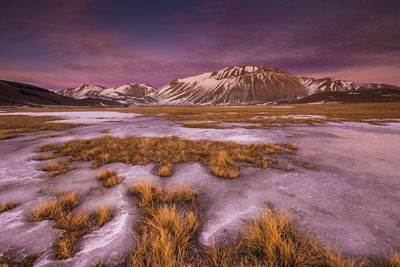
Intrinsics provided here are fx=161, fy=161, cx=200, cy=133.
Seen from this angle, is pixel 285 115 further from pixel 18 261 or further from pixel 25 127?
pixel 25 127

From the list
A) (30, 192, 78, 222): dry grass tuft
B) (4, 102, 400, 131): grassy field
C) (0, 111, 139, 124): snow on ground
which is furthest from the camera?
(0, 111, 139, 124): snow on ground

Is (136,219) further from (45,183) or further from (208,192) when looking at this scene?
(45,183)

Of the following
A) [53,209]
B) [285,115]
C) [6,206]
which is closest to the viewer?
[53,209]

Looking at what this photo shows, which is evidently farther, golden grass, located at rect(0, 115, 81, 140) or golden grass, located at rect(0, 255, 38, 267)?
golden grass, located at rect(0, 115, 81, 140)

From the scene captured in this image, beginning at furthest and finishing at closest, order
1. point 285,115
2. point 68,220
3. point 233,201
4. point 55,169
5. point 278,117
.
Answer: point 285,115 < point 278,117 < point 55,169 < point 233,201 < point 68,220

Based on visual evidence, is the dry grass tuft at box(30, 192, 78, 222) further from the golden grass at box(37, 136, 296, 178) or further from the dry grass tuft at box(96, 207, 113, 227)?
the golden grass at box(37, 136, 296, 178)

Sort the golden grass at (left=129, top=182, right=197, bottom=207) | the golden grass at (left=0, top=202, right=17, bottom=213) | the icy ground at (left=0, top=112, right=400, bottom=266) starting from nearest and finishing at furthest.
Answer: the icy ground at (left=0, top=112, right=400, bottom=266) → the golden grass at (left=0, top=202, right=17, bottom=213) → the golden grass at (left=129, top=182, right=197, bottom=207)

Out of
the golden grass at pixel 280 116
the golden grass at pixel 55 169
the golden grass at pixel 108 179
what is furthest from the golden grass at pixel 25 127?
the golden grass at pixel 280 116

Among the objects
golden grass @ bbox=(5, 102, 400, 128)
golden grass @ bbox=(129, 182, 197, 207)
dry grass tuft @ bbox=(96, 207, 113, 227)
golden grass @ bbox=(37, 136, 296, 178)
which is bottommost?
golden grass @ bbox=(5, 102, 400, 128)

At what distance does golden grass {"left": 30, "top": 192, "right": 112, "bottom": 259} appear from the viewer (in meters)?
2.17

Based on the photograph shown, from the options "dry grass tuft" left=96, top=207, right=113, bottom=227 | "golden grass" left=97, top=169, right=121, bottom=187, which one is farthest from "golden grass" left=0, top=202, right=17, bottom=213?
"dry grass tuft" left=96, top=207, right=113, bottom=227

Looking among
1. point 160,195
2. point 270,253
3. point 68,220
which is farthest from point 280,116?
point 68,220

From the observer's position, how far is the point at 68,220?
8.95 feet

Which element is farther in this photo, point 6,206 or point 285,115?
point 285,115
